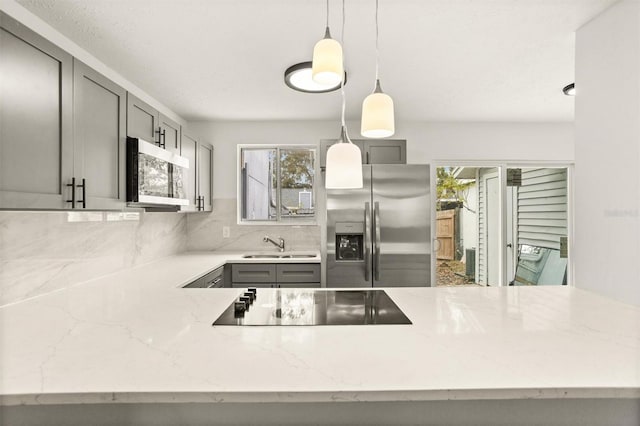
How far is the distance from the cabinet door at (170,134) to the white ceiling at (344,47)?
1.09 feet

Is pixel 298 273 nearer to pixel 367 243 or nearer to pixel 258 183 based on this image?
pixel 367 243

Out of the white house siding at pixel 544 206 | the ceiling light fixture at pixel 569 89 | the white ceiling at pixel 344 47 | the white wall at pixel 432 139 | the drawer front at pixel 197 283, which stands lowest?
the drawer front at pixel 197 283

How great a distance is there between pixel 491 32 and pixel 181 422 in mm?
2370

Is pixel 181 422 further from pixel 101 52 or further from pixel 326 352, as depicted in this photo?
pixel 101 52

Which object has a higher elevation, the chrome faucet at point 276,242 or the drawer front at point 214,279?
the chrome faucet at point 276,242

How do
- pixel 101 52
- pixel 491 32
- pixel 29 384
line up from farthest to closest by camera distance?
pixel 101 52 < pixel 491 32 < pixel 29 384

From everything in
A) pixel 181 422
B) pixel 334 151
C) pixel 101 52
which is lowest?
pixel 181 422

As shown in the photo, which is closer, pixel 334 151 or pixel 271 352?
pixel 271 352

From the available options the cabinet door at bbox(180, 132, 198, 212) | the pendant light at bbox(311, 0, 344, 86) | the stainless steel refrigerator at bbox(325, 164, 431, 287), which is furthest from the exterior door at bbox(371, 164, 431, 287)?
the pendant light at bbox(311, 0, 344, 86)

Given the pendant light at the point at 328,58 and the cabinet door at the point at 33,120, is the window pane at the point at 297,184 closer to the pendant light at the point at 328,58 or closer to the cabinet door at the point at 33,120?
the cabinet door at the point at 33,120

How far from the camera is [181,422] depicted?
3.41 feet

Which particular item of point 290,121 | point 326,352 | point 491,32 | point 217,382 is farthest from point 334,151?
point 290,121

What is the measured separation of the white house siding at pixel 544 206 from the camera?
4176mm

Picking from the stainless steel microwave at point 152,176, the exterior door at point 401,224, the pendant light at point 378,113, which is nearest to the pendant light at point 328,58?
the pendant light at point 378,113
